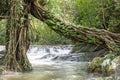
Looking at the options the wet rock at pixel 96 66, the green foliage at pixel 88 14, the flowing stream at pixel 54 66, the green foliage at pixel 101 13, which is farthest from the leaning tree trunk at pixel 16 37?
the green foliage at pixel 88 14

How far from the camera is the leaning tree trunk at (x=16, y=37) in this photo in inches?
355

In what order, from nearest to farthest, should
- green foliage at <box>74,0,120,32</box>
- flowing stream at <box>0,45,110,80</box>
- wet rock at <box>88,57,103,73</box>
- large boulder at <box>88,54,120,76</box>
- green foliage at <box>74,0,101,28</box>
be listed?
flowing stream at <box>0,45,110,80</box>
large boulder at <box>88,54,120,76</box>
wet rock at <box>88,57,103,73</box>
green foliage at <box>74,0,120,32</box>
green foliage at <box>74,0,101,28</box>

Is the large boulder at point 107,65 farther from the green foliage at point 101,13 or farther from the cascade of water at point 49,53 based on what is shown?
the cascade of water at point 49,53

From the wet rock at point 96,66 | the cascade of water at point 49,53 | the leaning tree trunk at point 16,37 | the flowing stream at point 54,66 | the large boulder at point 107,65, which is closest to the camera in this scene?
the flowing stream at point 54,66

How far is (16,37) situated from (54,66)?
10.5ft

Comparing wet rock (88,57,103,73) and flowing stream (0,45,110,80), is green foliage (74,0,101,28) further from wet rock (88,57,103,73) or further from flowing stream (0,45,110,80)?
wet rock (88,57,103,73)

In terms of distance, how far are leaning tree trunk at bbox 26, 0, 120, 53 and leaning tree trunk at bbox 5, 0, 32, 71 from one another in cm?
56

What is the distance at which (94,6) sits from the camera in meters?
15.8

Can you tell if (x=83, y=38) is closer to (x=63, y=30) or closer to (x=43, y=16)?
(x=63, y=30)

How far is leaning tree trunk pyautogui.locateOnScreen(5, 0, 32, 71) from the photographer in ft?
29.6

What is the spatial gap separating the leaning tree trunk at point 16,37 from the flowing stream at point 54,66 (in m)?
Result: 0.47

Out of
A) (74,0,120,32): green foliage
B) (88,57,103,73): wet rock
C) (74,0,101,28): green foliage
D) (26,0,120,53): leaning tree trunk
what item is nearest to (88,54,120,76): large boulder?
(88,57,103,73): wet rock

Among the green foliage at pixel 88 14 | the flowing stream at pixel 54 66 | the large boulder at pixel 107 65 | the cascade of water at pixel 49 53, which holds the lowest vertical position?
the cascade of water at pixel 49 53

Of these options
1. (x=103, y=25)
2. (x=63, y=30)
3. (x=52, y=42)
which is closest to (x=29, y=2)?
(x=63, y=30)
